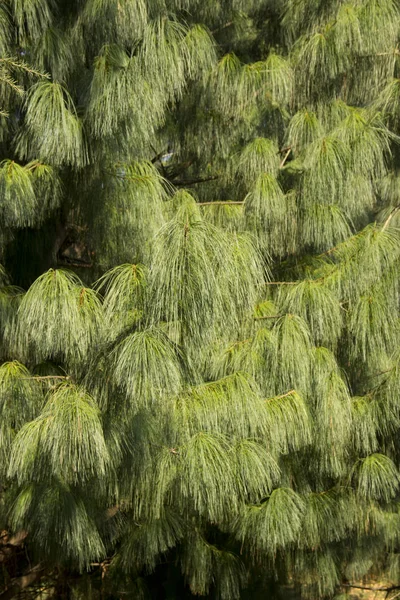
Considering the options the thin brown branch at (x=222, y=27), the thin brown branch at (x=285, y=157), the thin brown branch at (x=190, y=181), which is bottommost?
the thin brown branch at (x=190, y=181)

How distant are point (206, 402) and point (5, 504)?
0.64 m

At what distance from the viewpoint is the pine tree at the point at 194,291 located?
1.61 metres

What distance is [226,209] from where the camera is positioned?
2.43 m

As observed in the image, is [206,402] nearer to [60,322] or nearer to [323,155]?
[60,322]

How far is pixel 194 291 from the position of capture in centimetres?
147

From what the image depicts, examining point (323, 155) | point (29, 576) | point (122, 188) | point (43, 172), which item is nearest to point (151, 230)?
point (122, 188)

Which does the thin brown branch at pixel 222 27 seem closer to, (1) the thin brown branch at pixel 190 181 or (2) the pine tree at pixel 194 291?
(2) the pine tree at pixel 194 291

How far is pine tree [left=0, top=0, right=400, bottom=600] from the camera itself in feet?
5.29

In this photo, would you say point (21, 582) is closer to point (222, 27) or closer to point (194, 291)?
point (194, 291)

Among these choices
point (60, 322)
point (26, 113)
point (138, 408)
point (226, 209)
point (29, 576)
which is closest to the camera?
point (60, 322)

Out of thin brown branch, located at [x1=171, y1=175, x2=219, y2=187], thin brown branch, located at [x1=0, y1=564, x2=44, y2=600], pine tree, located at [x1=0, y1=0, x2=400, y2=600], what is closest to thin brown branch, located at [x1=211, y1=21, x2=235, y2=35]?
pine tree, located at [x1=0, y1=0, x2=400, y2=600]

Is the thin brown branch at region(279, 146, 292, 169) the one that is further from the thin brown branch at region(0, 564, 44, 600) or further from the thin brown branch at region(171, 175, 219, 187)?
the thin brown branch at region(0, 564, 44, 600)

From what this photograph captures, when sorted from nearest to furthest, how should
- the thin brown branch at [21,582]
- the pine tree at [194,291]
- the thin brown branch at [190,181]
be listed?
1. the pine tree at [194,291]
2. the thin brown branch at [21,582]
3. the thin brown branch at [190,181]

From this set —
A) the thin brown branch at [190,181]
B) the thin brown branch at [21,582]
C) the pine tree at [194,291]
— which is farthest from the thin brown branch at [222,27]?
the thin brown branch at [21,582]
